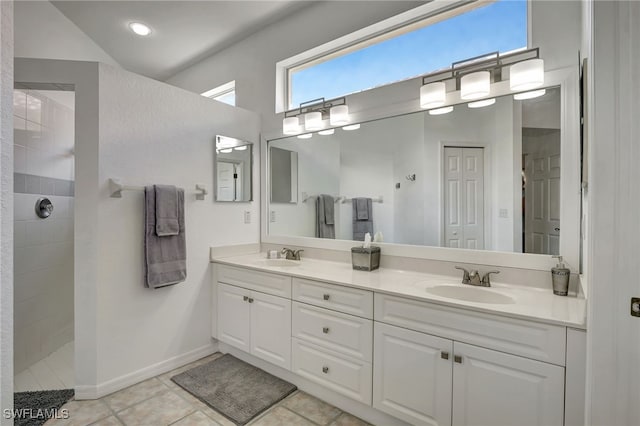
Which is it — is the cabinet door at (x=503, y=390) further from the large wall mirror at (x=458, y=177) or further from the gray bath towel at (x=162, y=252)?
the gray bath towel at (x=162, y=252)

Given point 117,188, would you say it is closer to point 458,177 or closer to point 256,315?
point 256,315

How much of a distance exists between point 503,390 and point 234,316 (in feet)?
6.05

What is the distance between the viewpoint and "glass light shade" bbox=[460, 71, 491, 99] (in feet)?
5.86

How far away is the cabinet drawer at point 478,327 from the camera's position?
1.26 metres

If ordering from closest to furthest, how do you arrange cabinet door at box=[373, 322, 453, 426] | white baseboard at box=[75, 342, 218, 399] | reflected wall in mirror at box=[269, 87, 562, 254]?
cabinet door at box=[373, 322, 453, 426], reflected wall in mirror at box=[269, 87, 562, 254], white baseboard at box=[75, 342, 218, 399]

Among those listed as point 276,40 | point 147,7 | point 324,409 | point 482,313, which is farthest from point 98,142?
point 482,313

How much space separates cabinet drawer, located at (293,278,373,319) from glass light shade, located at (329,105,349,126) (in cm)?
126

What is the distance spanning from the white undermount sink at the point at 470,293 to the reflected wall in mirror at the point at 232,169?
1.83m

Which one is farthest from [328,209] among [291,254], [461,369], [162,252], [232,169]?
[461,369]

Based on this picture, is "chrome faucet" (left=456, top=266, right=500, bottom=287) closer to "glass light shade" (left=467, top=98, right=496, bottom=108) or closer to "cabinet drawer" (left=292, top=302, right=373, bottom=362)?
"cabinet drawer" (left=292, top=302, right=373, bottom=362)

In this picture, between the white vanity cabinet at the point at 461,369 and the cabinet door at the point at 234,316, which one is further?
the cabinet door at the point at 234,316

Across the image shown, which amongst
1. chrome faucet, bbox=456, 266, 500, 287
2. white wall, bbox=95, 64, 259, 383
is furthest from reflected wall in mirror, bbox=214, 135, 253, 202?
chrome faucet, bbox=456, 266, 500, 287

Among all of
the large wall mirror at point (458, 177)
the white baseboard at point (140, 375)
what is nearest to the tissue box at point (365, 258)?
the large wall mirror at point (458, 177)

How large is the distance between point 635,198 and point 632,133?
0.62 ft
